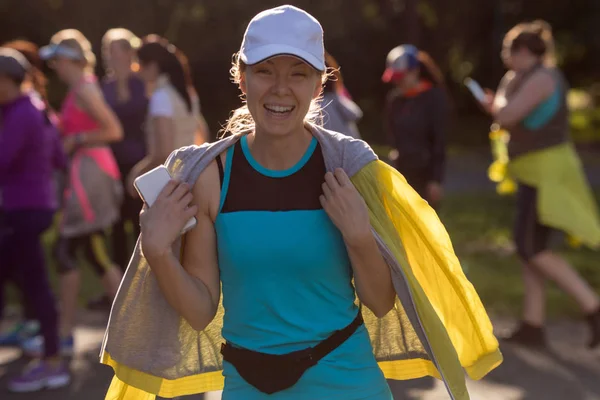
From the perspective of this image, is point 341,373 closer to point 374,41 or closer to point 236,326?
point 236,326

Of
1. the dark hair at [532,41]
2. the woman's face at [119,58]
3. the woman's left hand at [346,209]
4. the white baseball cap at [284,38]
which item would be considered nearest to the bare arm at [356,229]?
the woman's left hand at [346,209]

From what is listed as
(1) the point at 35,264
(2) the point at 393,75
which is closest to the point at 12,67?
(1) the point at 35,264

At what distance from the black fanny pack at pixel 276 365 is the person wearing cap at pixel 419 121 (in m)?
4.65

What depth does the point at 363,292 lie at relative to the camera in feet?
9.11

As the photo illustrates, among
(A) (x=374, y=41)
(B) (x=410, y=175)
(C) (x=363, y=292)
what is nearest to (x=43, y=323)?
(B) (x=410, y=175)

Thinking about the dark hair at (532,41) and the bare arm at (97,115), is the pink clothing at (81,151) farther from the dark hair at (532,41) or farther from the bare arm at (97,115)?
the dark hair at (532,41)

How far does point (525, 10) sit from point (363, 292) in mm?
29148

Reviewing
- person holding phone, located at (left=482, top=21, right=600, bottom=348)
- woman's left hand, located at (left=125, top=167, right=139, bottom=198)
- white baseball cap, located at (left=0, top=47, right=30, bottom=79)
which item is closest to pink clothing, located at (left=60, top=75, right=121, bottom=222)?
woman's left hand, located at (left=125, top=167, right=139, bottom=198)

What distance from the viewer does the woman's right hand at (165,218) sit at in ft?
8.38

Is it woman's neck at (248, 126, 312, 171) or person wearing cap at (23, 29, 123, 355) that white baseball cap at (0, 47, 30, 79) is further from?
woman's neck at (248, 126, 312, 171)

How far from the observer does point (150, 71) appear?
240 inches

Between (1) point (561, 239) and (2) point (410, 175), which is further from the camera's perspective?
(1) point (561, 239)

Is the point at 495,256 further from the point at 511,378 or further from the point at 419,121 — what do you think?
the point at 511,378

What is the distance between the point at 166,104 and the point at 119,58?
1.71 meters
